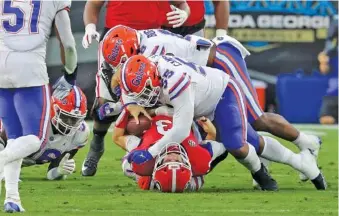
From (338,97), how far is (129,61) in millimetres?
7426

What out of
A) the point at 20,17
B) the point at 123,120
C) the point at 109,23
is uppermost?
the point at 20,17

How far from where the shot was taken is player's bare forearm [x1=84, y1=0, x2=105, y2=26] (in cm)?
988

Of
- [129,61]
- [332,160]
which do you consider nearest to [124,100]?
[129,61]

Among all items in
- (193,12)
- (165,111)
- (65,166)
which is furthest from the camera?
(193,12)

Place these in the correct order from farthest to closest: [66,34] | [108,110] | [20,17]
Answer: [108,110], [66,34], [20,17]

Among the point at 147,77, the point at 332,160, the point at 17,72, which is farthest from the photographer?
the point at 332,160

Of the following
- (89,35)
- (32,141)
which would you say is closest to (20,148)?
(32,141)

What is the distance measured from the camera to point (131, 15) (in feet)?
32.9

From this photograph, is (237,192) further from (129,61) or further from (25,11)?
(25,11)

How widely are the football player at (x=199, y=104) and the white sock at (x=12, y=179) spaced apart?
102cm

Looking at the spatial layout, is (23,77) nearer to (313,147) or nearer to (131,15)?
(313,147)

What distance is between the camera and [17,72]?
6.96m

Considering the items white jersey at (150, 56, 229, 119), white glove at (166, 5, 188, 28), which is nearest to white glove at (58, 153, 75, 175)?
white jersey at (150, 56, 229, 119)

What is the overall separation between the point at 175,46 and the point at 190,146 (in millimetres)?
723
